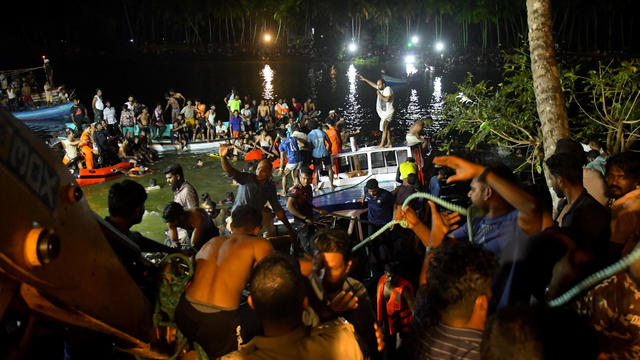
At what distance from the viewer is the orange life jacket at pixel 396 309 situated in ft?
15.3

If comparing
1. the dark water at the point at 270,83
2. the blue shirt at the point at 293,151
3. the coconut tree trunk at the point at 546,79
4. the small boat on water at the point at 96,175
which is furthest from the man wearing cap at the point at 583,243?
the dark water at the point at 270,83

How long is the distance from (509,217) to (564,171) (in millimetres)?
752

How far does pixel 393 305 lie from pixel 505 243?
4.95 ft

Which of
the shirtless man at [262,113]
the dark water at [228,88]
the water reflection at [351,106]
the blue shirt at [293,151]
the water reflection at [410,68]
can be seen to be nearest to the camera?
the blue shirt at [293,151]

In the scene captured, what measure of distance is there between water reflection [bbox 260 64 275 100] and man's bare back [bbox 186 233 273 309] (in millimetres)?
39075

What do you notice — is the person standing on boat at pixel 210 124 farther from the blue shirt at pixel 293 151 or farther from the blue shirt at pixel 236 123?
the blue shirt at pixel 293 151

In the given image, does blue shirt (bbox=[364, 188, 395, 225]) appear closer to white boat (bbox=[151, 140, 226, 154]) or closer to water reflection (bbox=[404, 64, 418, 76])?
white boat (bbox=[151, 140, 226, 154])

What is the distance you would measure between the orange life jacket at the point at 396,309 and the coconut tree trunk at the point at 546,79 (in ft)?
12.2

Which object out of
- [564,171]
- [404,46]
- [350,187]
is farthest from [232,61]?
[564,171]

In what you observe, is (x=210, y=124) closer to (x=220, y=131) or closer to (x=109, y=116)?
(x=220, y=131)

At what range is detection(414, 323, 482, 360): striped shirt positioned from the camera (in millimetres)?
2484

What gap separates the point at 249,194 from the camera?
23.0 ft

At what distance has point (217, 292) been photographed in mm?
3908

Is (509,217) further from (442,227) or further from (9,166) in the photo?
(9,166)
